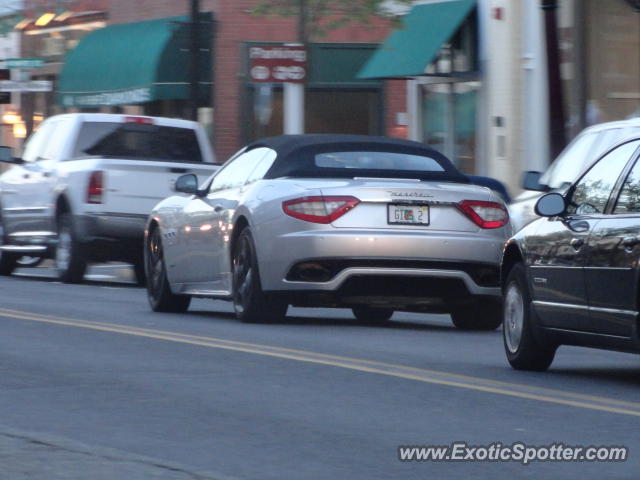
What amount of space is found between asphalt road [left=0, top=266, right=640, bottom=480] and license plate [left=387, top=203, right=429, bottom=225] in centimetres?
82

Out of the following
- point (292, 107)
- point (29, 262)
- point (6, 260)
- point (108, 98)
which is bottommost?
point (29, 262)

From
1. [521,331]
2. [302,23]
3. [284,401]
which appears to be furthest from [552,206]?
[302,23]

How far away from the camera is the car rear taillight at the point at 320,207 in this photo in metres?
13.0

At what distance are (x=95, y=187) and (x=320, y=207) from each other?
725 centimetres

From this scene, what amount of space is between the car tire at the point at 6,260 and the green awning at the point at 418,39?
8.69 meters

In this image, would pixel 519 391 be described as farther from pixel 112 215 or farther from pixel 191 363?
pixel 112 215

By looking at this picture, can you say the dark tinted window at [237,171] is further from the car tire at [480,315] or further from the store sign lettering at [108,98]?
the store sign lettering at [108,98]

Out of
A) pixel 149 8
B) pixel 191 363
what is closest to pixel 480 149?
pixel 149 8

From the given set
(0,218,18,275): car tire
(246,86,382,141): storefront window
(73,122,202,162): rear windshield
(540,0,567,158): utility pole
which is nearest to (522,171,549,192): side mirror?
(540,0,567,158): utility pole

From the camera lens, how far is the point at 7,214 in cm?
2231

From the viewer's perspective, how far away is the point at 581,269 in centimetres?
991

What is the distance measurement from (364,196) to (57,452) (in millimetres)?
6141

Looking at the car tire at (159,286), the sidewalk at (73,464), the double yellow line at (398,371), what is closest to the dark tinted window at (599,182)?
the double yellow line at (398,371)

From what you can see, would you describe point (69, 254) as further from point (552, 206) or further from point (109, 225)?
point (552, 206)
